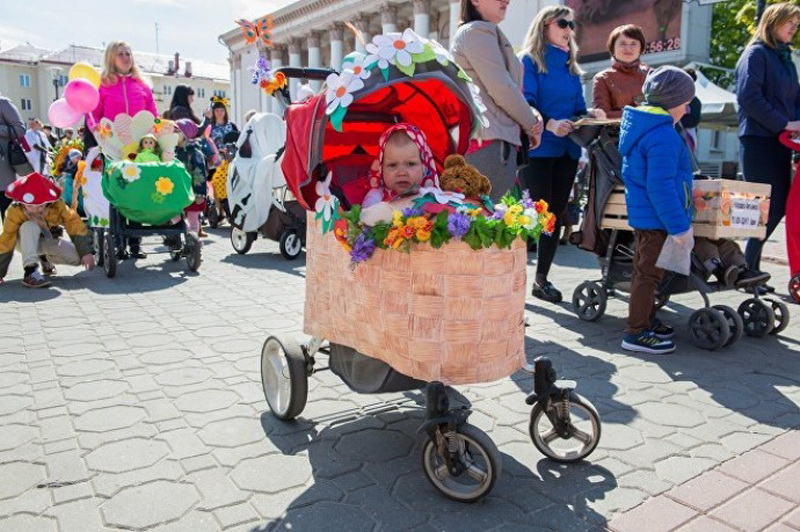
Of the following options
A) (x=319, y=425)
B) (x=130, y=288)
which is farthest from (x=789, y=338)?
(x=130, y=288)

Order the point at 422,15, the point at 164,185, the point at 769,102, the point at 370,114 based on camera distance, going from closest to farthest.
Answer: the point at 370,114, the point at 769,102, the point at 164,185, the point at 422,15

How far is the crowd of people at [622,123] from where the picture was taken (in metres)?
4.21

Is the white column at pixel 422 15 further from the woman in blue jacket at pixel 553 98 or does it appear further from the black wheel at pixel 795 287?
the black wheel at pixel 795 287

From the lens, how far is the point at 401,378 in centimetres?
283

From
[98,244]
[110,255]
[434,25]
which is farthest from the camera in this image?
[434,25]

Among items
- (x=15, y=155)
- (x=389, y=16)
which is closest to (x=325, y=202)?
(x=15, y=155)

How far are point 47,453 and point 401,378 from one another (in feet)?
5.40

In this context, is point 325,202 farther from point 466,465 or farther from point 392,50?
point 466,465

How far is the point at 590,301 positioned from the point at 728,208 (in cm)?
128

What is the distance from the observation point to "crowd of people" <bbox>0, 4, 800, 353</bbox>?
13.8ft

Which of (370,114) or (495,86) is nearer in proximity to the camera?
(370,114)

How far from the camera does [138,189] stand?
274 inches

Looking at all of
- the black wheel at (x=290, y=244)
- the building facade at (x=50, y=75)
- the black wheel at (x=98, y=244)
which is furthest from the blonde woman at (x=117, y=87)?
the building facade at (x=50, y=75)

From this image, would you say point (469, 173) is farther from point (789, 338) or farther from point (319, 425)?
point (789, 338)
